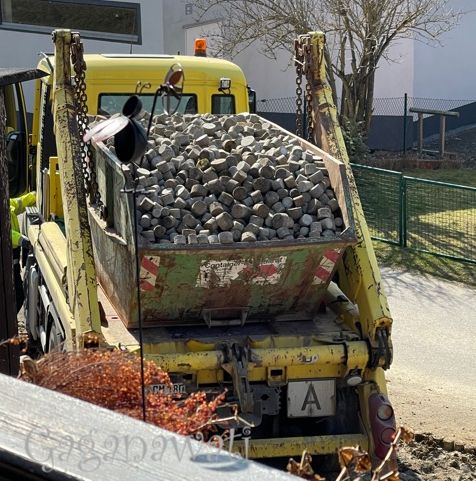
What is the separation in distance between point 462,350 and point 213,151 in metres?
4.22

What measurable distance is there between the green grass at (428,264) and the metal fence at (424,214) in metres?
0.10

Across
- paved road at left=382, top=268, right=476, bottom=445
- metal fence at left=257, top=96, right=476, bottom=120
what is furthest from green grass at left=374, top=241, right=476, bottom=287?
metal fence at left=257, top=96, right=476, bottom=120

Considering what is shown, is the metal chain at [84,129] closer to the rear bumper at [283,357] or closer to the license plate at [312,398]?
the rear bumper at [283,357]

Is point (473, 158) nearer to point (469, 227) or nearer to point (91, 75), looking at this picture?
point (469, 227)

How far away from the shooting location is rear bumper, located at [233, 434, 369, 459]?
566 centimetres

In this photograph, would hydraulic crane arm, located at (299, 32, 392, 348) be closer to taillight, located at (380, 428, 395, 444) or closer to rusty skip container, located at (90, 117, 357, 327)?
rusty skip container, located at (90, 117, 357, 327)

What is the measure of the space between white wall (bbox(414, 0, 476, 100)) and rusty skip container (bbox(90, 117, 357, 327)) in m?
17.9

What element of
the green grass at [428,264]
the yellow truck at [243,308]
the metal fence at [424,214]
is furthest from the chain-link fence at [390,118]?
the yellow truck at [243,308]

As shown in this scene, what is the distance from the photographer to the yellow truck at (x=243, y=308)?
5.52 m

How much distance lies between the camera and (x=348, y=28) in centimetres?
1867

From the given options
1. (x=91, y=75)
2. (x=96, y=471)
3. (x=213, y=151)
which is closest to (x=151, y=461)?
(x=96, y=471)

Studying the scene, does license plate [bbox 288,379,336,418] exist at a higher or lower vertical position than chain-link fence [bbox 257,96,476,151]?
lower

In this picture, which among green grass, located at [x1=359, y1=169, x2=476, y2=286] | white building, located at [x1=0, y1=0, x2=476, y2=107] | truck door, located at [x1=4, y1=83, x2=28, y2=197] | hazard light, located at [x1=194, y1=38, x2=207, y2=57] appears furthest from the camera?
white building, located at [x1=0, y1=0, x2=476, y2=107]

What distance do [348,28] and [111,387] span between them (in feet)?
54.3
